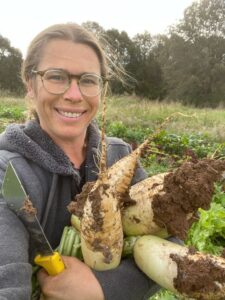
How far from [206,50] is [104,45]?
3612cm

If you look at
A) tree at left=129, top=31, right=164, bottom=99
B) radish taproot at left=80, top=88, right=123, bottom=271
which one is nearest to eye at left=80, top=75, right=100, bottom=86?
radish taproot at left=80, top=88, right=123, bottom=271

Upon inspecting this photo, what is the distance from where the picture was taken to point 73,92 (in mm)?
1735

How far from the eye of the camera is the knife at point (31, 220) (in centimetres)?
134

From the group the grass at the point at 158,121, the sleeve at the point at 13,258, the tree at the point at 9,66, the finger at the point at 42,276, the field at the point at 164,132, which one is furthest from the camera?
the tree at the point at 9,66

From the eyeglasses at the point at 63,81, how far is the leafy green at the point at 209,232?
7.12ft

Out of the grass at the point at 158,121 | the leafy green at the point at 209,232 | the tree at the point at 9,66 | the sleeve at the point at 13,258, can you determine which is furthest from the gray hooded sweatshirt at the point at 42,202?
the tree at the point at 9,66

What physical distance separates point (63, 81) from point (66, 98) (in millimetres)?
75

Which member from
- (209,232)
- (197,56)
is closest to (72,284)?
(209,232)

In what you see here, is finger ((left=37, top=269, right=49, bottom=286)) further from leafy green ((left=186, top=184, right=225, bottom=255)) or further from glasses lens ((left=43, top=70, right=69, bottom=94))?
leafy green ((left=186, top=184, right=225, bottom=255))

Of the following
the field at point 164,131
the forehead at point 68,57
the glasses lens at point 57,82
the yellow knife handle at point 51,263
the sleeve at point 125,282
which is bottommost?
the field at point 164,131

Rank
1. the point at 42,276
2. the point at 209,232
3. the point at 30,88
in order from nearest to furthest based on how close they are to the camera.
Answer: the point at 42,276, the point at 30,88, the point at 209,232

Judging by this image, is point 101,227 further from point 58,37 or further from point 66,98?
point 58,37

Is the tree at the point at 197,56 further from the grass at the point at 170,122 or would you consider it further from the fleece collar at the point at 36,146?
the fleece collar at the point at 36,146

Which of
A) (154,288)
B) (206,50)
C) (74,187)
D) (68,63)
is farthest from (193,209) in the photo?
(206,50)
